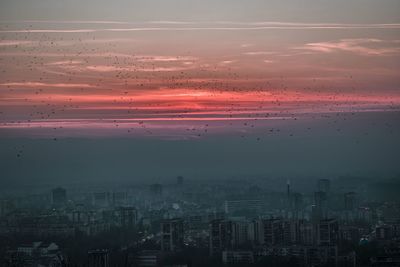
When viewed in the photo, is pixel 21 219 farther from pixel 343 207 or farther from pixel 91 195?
pixel 343 207

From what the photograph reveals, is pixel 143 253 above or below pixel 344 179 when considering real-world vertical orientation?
below

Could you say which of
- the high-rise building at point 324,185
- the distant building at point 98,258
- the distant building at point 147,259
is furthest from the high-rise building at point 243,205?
the distant building at point 98,258

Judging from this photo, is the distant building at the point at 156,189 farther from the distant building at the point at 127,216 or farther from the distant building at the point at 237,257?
the distant building at the point at 237,257

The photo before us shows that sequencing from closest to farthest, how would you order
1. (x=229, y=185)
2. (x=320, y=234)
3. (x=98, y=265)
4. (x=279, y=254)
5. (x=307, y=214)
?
(x=98, y=265), (x=279, y=254), (x=320, y=234), (x=307, y=214), (x=229, y=185)

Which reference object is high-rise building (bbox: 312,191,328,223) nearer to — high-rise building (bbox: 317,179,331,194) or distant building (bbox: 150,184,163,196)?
high-rise building (bbox: 317,179,331,194)

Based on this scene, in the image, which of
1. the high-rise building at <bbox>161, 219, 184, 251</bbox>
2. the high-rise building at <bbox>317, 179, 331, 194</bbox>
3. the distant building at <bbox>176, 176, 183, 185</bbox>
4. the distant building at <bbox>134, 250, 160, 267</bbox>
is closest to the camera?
the distant building at <bbox>134, 250, 160, 267</bbox>

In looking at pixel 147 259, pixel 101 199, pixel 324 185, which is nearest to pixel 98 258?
pixel 147 259

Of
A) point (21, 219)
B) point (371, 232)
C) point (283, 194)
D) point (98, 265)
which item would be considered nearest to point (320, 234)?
point (371, 232)

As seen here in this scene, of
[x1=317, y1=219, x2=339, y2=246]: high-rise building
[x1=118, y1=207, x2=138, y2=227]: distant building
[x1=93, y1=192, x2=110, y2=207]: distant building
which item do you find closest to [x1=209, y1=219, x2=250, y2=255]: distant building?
[x1=317, y1=219, x2=339, y2=246]: high-rise building

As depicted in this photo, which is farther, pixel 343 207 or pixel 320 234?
pixel 343 207
